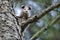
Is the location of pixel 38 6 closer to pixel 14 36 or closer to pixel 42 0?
pixel 42 0

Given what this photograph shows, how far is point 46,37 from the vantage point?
2.16m

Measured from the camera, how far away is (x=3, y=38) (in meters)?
0.79

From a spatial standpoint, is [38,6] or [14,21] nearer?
[14,21]

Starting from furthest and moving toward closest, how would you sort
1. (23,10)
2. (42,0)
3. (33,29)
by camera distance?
(33,29) → (23,10) → (42,0)

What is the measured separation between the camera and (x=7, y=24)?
92 centimetres

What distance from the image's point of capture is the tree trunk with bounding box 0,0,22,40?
2.73 ft

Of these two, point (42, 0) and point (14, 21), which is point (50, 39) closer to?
point (42, 0)

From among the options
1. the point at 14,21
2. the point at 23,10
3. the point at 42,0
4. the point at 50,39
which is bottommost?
the point at 50,39

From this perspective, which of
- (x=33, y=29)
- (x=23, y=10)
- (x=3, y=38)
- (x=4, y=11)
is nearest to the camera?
(x=3, y=38)

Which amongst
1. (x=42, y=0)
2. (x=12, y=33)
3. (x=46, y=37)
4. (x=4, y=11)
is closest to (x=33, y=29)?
(x=46, y=37)

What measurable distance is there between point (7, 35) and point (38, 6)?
1400mm

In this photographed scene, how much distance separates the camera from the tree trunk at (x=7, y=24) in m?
0.83

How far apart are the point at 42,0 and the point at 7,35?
1.12m

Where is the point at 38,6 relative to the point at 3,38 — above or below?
below
